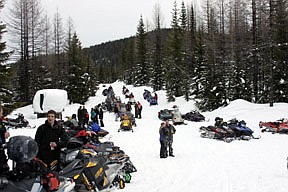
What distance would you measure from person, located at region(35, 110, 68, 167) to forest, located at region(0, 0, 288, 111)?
1782 cm

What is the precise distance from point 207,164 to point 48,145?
5.87m

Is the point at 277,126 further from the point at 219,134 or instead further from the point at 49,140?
the point at 49,140

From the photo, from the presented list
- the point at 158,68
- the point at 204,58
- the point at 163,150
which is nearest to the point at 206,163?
the point at 163,150

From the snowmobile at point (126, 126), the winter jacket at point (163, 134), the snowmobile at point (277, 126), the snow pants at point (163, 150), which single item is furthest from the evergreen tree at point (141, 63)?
the snow pants at point (163, 150)

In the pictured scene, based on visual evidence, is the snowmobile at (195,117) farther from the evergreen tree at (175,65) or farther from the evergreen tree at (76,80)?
the evergreen tree at (76,80)

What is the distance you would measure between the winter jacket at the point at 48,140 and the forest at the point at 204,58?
1781 cm

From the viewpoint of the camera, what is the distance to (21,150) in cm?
357

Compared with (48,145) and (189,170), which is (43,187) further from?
(189,170)

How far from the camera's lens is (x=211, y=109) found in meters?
29.5

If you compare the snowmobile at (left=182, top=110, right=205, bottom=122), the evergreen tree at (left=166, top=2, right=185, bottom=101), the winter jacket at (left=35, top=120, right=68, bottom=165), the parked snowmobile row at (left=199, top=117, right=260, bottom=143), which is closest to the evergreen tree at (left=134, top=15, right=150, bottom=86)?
the evergreen tree at (left=166, top=2, right=185, bottom=101)

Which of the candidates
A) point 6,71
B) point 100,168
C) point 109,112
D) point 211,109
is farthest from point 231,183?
point 109,112

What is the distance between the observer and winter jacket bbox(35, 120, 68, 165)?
559cm

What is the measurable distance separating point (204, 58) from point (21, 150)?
107 ft

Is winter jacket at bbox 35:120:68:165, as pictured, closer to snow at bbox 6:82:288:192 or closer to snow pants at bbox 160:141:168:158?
snow at bbox 6:82:288:192
